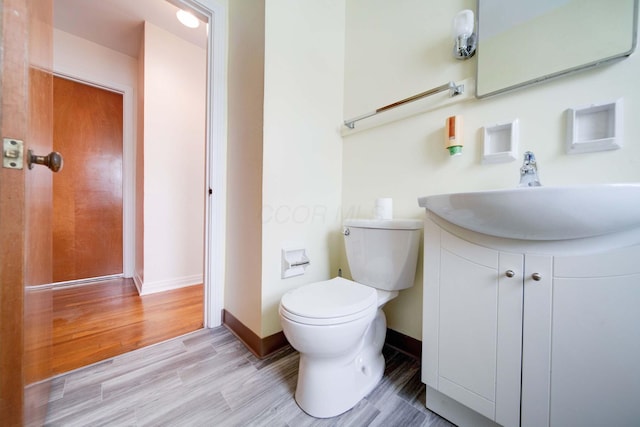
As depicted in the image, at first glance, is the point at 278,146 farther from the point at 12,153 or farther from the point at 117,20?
the point at 117,20

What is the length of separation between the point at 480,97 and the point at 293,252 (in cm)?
108

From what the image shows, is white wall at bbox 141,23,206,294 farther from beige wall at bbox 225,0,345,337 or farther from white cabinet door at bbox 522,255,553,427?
white cabinet door at bbox 522,255,553,427

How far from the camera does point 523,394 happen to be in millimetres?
634

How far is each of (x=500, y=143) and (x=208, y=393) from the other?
1514 mm

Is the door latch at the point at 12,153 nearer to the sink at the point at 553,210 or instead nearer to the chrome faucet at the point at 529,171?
the sink at the point at 553,210

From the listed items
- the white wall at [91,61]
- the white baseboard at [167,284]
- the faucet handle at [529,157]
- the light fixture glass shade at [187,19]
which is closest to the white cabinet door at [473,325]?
the faucet handle at [529,157]

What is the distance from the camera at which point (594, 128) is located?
0.72m

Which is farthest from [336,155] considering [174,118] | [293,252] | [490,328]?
[174,118]

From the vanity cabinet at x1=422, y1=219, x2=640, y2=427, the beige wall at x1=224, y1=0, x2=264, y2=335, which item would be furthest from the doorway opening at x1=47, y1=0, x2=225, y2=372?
the vanity cabinet at x1=422, y1=219, x2=640, y2=427

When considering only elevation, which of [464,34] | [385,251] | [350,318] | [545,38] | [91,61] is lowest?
[350,318]

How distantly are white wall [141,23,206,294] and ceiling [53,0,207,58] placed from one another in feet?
0.33

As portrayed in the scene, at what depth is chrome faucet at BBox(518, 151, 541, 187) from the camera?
0.74 metres

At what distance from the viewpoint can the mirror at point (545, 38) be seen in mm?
685

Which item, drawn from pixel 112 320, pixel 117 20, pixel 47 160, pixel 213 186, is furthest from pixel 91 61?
pixel 47 160
